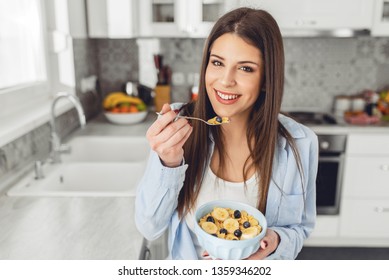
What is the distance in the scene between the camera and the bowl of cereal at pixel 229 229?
1.89 ft

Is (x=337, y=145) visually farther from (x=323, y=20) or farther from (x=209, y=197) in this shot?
(x=209, y=197)

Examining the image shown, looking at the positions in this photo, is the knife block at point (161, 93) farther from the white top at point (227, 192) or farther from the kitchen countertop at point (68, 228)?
the white top at point (227, 192)

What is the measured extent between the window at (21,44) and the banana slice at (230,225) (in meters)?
0.86

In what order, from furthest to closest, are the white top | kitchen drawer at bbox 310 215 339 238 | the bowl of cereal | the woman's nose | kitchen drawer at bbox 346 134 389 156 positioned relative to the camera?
kitchen drawer at bbox 310 215 339 238 → kitchen drawer at bbox 346 134 389 156 → the white top → the woman's nose → the bowl of cereal

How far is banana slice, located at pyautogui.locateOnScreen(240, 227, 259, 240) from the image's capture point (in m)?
0.59

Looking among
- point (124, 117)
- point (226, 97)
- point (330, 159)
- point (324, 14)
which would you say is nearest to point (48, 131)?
point (124, 117)

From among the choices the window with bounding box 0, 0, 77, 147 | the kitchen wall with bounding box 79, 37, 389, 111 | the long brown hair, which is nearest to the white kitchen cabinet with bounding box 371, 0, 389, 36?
the kitchen wall with bounding box 79, 37, 389, 111

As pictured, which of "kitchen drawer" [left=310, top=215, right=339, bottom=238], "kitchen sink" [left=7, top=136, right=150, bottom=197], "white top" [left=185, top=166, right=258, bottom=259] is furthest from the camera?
"kitchen drawer" [left=310, top=215, right=339, bottom=238]

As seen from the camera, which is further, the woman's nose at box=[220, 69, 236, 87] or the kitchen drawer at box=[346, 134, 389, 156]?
the kitchen drawer at box=[346, 134, 389, 156]

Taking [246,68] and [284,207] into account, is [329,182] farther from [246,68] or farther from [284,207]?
[246,68]

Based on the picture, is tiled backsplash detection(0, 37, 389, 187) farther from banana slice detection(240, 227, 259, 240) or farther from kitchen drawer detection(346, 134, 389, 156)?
banana slice detection(240, 227, 259, 240)

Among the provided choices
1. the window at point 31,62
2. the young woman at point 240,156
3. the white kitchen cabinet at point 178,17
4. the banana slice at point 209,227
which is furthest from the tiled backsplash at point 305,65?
the banana slice at point 209,227

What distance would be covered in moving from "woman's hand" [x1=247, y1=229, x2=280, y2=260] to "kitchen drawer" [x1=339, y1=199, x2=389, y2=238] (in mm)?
1211
